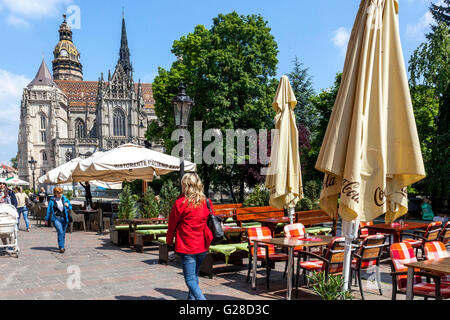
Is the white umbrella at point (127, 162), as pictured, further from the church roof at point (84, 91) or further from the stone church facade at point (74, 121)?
the church roof at point (84, 91)

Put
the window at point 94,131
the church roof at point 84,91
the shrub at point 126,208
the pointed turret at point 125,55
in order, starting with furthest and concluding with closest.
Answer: the pointed turret at point 125,55, the church roof at point 84,91, the window at point 94,131, the shrub at point 126,208

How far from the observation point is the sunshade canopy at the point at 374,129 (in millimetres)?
3695

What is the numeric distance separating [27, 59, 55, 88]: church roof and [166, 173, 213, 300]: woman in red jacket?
91988 millimetres

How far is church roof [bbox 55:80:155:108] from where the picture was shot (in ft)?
306

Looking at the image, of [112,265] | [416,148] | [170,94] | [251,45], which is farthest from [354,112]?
[170,94]

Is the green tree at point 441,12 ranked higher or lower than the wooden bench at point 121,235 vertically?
higher

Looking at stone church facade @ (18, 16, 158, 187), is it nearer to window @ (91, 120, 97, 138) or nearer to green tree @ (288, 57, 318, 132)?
window @ (91, 120, 97, 138)

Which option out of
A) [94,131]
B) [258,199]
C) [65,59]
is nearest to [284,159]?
[258,199]

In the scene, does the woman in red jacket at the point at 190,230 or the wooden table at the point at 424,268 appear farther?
the woman in red jacket at the point at 190,230

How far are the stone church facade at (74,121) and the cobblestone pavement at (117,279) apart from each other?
7009 centimetres

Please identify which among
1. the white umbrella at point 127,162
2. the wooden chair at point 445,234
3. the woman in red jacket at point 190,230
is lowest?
the wooden chair at point 445,234

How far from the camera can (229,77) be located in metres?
22.6

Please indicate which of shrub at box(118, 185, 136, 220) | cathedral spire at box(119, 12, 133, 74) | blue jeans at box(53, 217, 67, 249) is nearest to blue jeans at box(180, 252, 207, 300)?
blue jeans at box(53, 217, 67, 249)

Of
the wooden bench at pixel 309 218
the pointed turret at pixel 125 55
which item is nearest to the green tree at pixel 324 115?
the wooden bench at pixel 309 218
